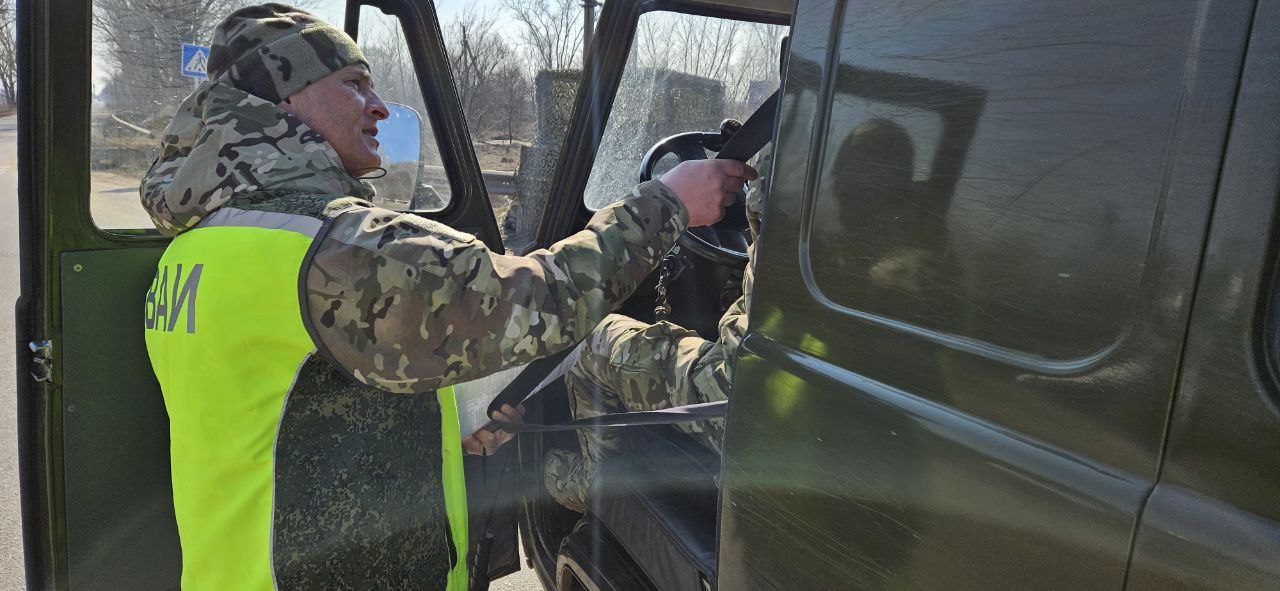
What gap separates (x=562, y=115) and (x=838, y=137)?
Result: 3.89 metres

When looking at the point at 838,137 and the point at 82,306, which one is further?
the point at 82,306

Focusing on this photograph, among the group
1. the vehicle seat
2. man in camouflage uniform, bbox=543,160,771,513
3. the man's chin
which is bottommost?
the vehicle seat

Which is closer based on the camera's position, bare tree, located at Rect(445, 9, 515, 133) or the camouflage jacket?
the camouflage jacket

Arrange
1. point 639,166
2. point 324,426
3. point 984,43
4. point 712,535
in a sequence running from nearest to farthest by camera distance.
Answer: point 984,43 → point 324,426 → point 712,535 → point 639,166

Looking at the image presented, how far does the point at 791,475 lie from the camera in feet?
3.57

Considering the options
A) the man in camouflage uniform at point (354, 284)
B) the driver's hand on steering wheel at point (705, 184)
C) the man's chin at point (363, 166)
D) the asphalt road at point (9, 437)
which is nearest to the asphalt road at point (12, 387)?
the asphalt road at point (9, 437)

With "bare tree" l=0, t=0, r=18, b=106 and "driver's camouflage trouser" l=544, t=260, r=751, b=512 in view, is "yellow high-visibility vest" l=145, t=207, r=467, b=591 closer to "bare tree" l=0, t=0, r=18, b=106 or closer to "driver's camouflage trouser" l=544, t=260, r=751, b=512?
"bare tree" l=0, t=0, r=18, b=106

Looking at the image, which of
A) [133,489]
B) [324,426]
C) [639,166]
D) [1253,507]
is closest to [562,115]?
[639,166]

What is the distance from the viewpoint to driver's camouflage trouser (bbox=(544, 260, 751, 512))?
2041mm

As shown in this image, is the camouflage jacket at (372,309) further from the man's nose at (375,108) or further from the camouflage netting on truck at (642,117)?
the camouflage netting on truck at (642,117)

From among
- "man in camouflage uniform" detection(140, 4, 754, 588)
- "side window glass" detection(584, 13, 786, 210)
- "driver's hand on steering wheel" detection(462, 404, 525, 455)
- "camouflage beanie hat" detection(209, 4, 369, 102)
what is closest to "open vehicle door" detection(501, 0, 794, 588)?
"side window glass" detection(584, 13, 786, 210)

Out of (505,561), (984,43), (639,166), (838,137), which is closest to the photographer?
(984,43)

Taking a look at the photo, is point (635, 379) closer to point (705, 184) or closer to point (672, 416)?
point (672, 416)

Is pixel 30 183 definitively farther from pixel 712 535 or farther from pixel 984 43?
pixel 984 43
